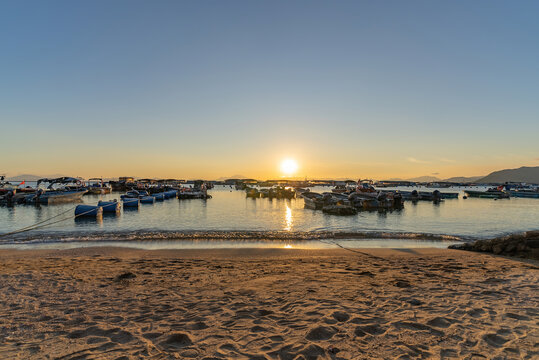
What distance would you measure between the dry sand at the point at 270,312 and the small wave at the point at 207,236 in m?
8.95

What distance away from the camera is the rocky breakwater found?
12.3 metres

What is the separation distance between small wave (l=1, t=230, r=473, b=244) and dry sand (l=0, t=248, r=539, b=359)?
8.95 meters

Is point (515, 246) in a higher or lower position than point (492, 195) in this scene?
higher

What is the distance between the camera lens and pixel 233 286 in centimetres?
785

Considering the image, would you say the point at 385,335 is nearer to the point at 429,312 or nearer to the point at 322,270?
the point at 429,312

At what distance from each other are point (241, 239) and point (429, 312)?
1437cm

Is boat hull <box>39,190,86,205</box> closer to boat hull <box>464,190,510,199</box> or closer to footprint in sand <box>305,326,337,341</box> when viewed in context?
footprint in sand <box>305,326,337,341</box>

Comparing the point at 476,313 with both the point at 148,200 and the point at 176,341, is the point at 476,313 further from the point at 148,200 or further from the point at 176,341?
the point at 148,200

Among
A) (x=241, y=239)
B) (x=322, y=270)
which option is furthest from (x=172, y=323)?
(x=241, y=239)

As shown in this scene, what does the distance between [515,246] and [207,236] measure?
1691 centimetres

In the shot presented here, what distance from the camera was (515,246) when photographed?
42.2ft

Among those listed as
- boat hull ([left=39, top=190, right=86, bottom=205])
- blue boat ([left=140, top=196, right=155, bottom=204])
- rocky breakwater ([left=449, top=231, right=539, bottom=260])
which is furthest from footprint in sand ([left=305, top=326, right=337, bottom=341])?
boat hull ([left=39, top=190, right=86, bottom=205])

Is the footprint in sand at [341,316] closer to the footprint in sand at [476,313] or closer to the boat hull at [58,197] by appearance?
the footprint in sand at [476,313]

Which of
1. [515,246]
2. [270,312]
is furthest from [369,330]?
[515,246]
